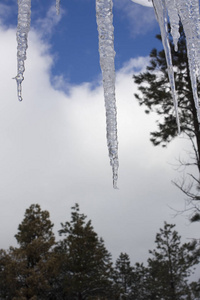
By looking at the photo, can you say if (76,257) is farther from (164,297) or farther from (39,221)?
(164,297)

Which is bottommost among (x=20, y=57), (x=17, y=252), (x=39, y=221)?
(x=20, y=57)

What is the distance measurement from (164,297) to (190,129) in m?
20.5

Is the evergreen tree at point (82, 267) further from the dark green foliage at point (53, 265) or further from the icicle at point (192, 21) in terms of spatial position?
the icicle at point (192, 21)

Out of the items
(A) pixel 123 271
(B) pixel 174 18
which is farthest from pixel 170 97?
(A) pixel 123 271

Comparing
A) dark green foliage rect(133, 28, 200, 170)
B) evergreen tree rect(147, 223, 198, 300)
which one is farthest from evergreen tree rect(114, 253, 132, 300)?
dark green foliage rect(133, 28, 200, 170)

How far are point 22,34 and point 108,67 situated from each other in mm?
498

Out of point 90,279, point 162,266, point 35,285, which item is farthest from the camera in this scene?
point 162,266

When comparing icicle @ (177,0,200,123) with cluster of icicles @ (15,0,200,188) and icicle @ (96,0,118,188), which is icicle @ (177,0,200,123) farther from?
icicle @ (96,0,118,188)

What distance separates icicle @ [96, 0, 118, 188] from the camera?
172cm

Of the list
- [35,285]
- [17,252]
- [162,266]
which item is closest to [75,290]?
[35,285]

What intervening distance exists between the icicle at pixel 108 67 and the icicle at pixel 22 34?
0.41 m

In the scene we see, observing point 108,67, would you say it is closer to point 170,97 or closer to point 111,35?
point 111,35

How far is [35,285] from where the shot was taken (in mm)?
17719

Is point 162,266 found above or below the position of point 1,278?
above
